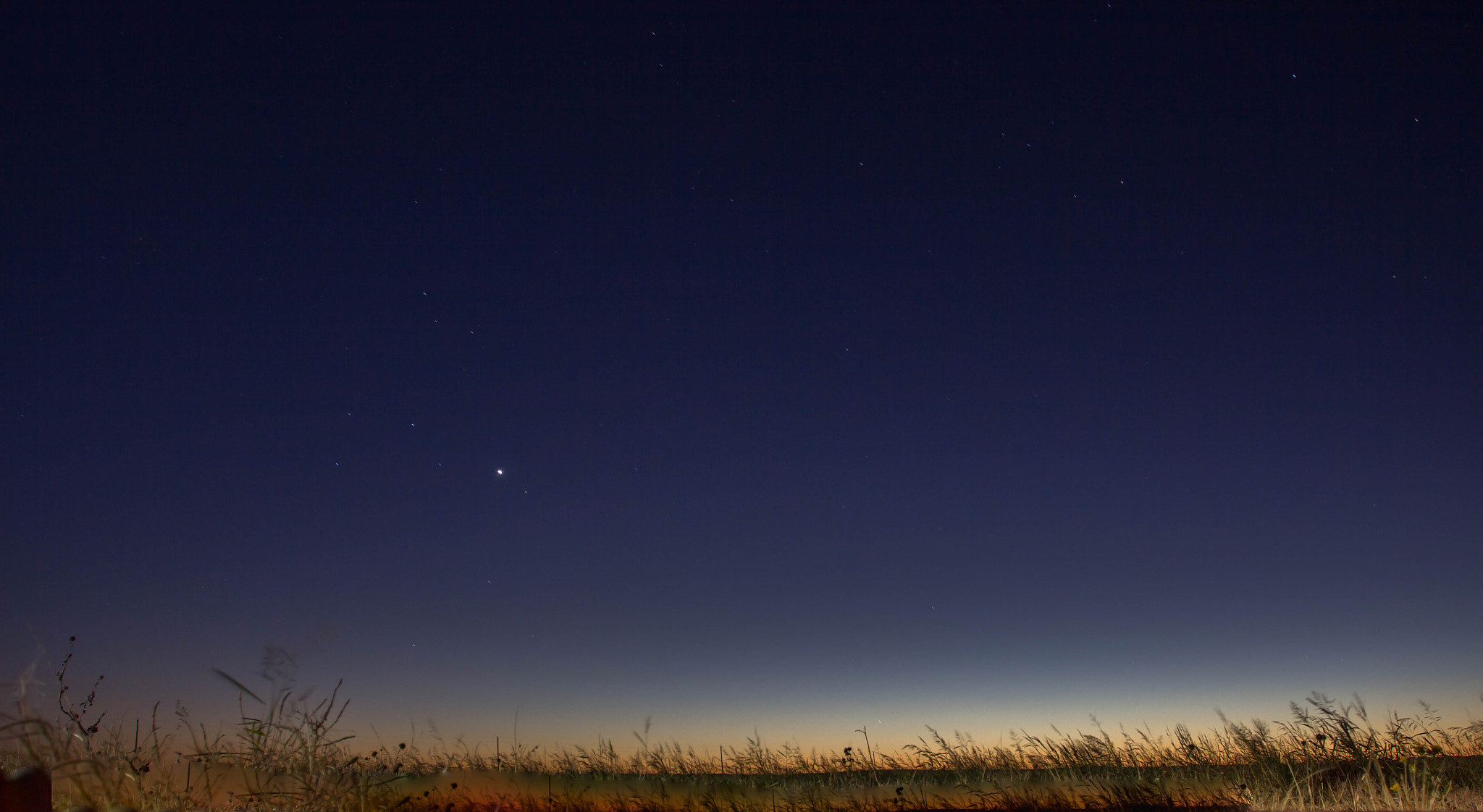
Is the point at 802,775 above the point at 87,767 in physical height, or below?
below

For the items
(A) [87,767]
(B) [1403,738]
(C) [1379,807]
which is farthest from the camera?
(B) [1403,738]

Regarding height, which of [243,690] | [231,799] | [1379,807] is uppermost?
[243,690]

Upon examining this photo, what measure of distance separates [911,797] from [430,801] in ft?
22.6

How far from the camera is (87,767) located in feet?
22.7

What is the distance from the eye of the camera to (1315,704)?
37.7 feet

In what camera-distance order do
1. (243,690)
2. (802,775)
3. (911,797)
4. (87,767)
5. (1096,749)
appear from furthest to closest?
(802,775) → (1096,749) → (911,797) → (243,690) → (87,767)

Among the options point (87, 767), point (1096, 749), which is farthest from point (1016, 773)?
point (87, 767)

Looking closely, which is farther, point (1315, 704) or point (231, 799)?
point (1315, 704)

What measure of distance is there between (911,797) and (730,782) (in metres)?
3.12

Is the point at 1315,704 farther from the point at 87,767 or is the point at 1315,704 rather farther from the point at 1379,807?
the point at 87,767

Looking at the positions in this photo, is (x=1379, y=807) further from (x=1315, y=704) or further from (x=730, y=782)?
(x=730, y=782)

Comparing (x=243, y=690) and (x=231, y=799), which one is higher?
(x=243, y=690)

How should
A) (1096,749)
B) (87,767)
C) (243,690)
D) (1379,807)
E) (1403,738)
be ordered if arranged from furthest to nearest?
(1096,749), (1403,738), (1379,807), (243,690), (87,767)

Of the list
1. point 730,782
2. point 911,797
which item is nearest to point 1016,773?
point 911,797
